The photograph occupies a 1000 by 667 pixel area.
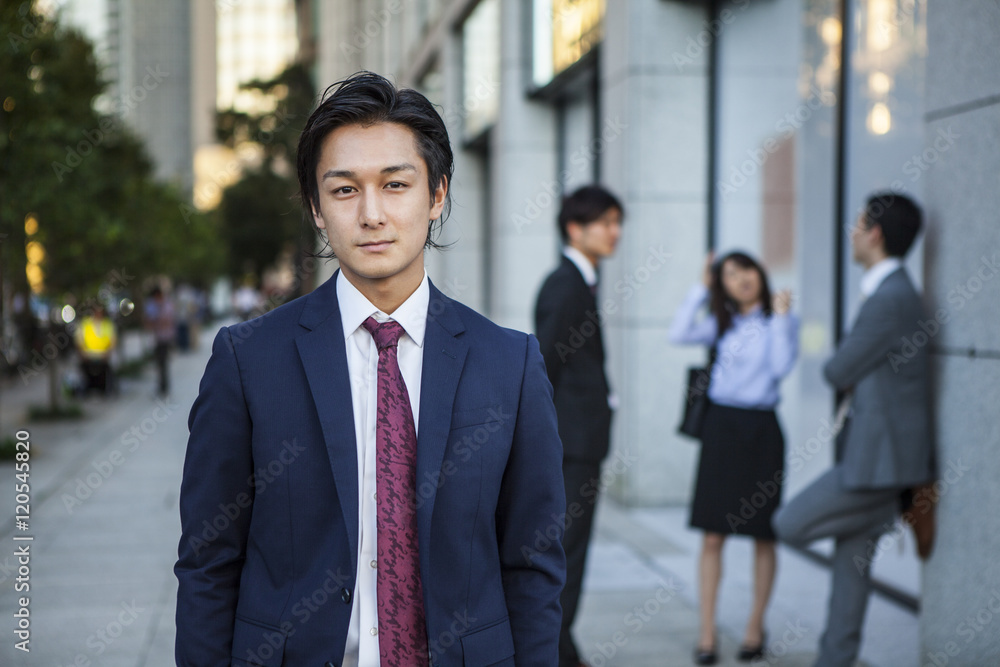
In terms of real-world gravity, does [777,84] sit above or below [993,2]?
above

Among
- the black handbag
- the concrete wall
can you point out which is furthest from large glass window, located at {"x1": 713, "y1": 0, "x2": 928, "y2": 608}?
the black handbag

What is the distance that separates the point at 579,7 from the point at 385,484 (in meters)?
8.88

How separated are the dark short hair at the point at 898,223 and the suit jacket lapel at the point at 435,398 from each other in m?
2.73

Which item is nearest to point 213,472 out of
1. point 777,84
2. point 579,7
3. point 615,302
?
point 615,302

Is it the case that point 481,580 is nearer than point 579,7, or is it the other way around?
point 481,580

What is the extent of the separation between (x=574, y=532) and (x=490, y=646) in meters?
2.56

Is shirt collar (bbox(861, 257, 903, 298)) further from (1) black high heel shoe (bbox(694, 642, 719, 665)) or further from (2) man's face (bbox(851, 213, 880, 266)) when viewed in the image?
(1) black high heel shoe (bbox(694, 642, 719, 665))

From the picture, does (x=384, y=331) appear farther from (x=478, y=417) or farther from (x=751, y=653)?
(x=751, y=653)

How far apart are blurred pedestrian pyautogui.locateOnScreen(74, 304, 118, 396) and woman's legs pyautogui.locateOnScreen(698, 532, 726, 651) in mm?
13717

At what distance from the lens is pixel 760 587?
4.80m

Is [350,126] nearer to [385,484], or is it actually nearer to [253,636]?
[385,484]

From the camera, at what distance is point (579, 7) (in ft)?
32.4

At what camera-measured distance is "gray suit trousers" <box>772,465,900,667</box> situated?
4090mm

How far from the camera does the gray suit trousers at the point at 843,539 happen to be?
4.09m
